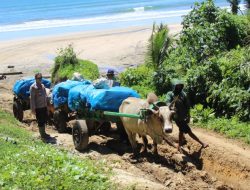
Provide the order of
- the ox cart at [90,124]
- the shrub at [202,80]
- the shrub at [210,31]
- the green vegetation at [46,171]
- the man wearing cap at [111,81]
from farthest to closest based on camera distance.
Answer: the shrub at [210,31] → the shrub at [202,80] → the man wearing cap at [111,81] → the ox cart at [90,124] → the green vegetation at [46,171]

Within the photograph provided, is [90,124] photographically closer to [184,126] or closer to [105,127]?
[105,127]

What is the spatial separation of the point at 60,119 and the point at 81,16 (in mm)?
53436

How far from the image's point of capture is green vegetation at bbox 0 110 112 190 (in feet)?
27.7

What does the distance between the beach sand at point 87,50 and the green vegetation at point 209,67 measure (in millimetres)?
7870

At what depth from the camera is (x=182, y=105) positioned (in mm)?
11445

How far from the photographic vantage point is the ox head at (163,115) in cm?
1016

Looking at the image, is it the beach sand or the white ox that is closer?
the white ox

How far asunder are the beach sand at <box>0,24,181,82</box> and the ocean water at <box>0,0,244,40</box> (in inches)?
162

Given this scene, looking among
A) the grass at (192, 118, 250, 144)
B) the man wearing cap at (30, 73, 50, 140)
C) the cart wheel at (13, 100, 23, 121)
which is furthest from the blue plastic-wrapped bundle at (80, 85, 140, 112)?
the cart wheel at (13, 100, 23, 121)

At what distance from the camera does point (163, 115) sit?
10352mm

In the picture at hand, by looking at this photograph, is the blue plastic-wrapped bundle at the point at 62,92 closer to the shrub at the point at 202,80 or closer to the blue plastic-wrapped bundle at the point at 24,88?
the blue plastic-wrapped bundle at the point at 24,88

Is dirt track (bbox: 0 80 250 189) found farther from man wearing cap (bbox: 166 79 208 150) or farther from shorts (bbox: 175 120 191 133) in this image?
man wearing cap (bbox: 166 79 208 150)

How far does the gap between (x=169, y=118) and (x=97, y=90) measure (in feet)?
9.47

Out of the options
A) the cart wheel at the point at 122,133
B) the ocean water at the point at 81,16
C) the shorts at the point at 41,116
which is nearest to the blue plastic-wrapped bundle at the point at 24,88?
the shorts at the point at 41,116
